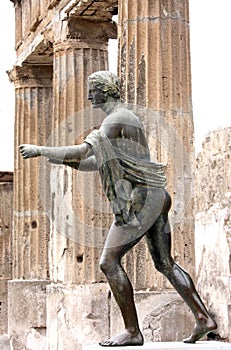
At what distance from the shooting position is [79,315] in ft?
52.6

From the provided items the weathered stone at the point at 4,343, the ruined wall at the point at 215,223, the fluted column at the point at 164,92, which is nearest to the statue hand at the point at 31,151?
the ruined wall at the point at 215,223

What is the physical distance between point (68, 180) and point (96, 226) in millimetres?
876

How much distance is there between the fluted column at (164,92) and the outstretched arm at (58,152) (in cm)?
307

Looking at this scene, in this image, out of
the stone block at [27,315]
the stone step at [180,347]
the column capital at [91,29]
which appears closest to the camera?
the stone step at [180,347]

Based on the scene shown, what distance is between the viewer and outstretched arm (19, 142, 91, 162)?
9477mm

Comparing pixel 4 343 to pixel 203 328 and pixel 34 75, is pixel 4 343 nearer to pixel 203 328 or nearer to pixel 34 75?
pixel 34 75

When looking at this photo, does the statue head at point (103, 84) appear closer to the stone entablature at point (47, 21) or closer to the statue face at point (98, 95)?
the statue face at point (98, 95)

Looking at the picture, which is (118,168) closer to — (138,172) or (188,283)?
(138,172)

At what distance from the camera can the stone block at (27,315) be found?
19.4 meters

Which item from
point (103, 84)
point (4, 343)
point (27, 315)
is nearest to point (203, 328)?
point (103, 84)

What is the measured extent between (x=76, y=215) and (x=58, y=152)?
724cm

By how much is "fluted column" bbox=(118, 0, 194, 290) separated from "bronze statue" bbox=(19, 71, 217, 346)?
104 inches

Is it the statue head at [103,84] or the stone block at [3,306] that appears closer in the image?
the statue head at [103,84]

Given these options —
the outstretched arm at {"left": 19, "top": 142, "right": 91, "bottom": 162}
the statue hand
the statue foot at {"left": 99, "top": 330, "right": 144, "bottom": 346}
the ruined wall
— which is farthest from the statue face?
the statue foot at {"left": 99, "top": 330, "right": 144, "bottom": 346}
